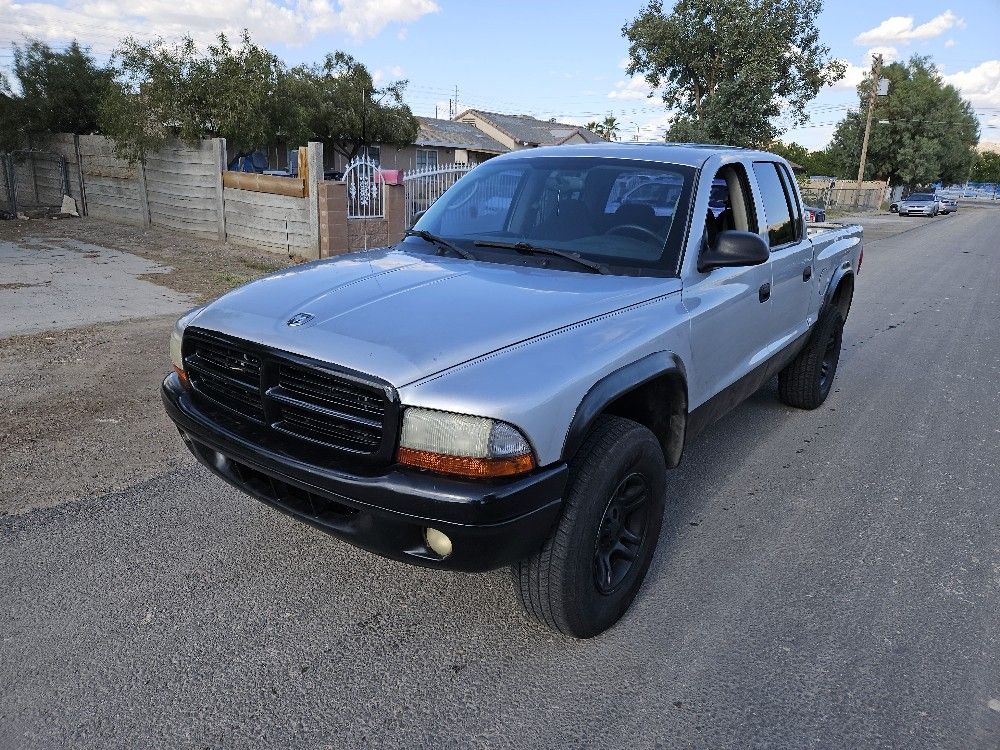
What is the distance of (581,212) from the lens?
3.61 meters

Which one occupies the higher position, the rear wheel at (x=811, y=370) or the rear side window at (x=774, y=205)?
the rear side window at (x=774, y=205)

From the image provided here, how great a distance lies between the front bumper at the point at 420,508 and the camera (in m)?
2.22

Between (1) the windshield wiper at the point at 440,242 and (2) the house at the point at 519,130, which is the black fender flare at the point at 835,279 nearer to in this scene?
(1) the windshield wiper at the point at 440,242

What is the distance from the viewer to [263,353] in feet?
8.38

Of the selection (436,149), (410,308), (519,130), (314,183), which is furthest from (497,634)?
(519,130)

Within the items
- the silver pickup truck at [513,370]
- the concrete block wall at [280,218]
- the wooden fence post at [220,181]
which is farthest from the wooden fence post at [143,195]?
the silver pickup truck at [513,370]

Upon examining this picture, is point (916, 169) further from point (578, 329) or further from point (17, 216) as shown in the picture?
point (578, 329)

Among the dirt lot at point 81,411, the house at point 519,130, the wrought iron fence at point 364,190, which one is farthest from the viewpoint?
the house at point 519,130

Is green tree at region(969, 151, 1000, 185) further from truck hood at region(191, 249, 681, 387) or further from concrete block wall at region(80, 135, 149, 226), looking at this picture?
truck hood at region(191, 249, 681, 387)

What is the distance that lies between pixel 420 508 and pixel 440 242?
5.93 feet

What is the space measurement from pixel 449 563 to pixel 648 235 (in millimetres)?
1818

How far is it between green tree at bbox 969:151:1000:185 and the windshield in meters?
135

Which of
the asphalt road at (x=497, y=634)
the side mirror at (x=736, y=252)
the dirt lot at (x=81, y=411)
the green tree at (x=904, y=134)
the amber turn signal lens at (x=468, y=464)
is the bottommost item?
the asphalt road at (x=497, y=634)

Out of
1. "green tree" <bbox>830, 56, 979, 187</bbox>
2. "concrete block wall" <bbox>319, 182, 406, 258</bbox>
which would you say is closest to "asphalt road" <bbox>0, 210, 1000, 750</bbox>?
"concrete block wall" <bbox>319, 182, 406, 258</bbox>
